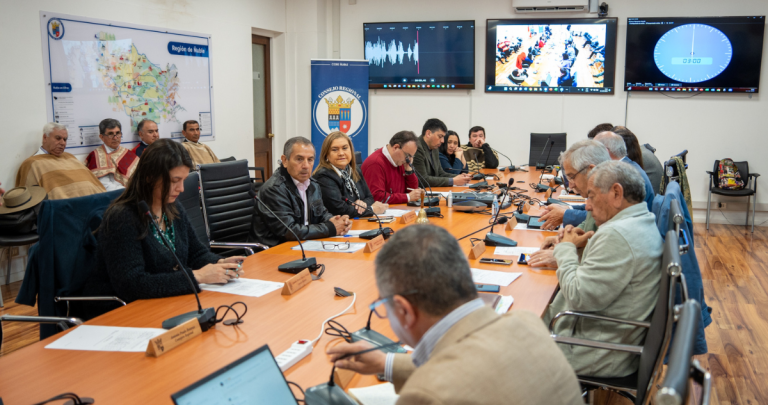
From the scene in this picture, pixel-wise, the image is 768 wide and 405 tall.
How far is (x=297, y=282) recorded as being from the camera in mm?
2203

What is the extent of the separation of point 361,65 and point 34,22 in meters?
3.91

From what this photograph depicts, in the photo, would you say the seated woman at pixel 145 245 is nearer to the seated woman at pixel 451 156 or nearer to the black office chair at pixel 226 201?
the black office chair at pixel 226 201

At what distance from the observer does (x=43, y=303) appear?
91.0 inches

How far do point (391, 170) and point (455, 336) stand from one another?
377 centimetres

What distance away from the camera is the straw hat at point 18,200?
4.14 metres

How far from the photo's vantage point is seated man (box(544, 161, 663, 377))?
6.37 feet

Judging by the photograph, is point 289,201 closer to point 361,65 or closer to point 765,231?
point 361,65

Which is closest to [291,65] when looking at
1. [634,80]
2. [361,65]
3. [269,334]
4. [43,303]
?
[361,65]

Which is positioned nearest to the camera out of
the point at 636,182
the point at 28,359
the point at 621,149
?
the point at 28,359

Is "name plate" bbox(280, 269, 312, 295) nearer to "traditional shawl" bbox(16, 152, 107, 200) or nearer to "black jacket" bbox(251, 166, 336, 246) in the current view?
"black jacket" bbox(251, 166, 336, 246)

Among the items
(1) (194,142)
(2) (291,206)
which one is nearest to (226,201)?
(2) (291,206)

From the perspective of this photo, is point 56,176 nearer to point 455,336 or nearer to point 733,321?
point 455,336

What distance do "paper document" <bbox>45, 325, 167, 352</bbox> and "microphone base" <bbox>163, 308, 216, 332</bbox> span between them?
0.11 ft

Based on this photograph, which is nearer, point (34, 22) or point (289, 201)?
point (289, 201)
